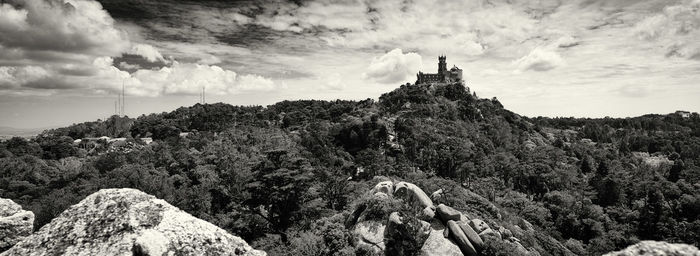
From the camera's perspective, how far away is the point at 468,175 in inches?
3236

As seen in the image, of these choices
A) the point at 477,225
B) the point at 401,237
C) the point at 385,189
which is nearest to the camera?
the point at 401,237

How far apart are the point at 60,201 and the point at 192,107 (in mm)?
146453

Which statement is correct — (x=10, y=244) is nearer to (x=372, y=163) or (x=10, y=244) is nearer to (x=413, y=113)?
(x=372, y=163)

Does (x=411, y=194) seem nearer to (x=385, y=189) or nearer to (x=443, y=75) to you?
(x=385, y=189)

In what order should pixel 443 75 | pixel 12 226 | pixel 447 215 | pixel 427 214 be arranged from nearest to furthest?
pixel 12 226
pixel 447 215
pixel 427 214
pixel 443 75

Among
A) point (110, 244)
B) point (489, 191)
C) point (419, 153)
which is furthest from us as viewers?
point (419, 153)

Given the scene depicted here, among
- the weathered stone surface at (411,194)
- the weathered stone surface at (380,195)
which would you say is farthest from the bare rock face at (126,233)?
the weathered stone surface at (411,194)

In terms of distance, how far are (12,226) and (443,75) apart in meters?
162

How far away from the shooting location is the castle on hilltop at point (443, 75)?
520 ft

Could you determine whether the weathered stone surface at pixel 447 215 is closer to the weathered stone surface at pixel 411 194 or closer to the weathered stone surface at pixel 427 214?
the weathered stone surface at pixel 427 214

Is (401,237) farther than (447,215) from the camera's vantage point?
No

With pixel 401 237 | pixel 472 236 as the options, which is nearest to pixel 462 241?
pixel 472 236

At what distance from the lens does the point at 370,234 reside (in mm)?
28766

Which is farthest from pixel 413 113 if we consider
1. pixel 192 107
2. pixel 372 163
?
pixel 192 107
